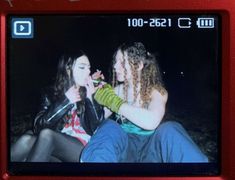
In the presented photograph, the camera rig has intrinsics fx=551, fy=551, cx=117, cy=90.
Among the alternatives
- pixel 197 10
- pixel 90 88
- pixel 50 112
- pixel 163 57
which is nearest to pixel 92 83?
pixel 90 88

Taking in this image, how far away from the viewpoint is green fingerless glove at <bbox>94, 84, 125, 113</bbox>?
8.02 feet

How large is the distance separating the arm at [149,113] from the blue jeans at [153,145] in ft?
0.13

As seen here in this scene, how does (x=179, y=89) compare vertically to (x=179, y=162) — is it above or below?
above

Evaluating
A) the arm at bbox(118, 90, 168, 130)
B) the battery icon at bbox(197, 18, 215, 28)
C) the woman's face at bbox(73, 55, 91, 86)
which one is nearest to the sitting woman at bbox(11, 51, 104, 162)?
the woman's face at bbox(73, 55, 91, 86)

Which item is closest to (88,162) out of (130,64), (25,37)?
(130,64)

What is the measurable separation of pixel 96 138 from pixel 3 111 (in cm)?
43

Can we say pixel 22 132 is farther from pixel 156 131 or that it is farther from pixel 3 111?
pixel 156 131

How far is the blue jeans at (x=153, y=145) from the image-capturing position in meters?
2.44

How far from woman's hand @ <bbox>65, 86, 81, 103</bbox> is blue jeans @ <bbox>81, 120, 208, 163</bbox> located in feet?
0.54

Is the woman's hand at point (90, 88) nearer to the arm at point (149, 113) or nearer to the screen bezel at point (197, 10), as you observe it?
the arm at point (149, 113)

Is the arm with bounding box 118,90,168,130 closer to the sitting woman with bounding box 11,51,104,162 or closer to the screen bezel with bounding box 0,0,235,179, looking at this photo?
the sitting woman with bounding box 11,51,104,162

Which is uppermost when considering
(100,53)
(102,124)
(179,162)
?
(100,53)

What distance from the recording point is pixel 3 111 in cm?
247

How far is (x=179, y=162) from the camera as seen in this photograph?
8.04 ft
